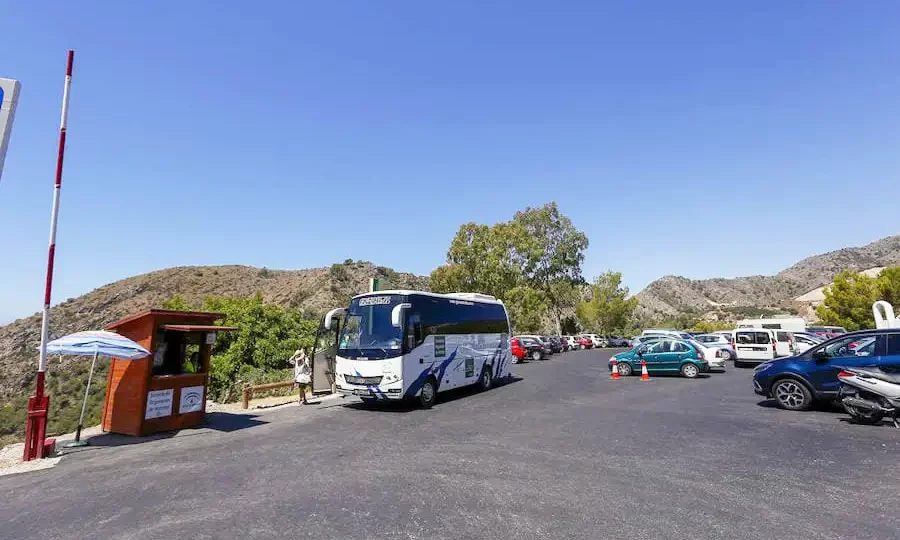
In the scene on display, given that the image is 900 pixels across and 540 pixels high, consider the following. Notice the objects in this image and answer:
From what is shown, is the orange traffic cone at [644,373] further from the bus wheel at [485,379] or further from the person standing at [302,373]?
the person standing at [302,373]

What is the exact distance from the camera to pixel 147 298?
210 feet

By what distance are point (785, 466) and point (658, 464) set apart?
178 cm

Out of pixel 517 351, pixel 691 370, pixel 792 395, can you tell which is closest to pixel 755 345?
pixel 691 370

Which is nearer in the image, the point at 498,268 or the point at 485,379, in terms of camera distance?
the point at 485,379

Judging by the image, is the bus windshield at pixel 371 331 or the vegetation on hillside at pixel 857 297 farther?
the vegetation on hillside at pixel 857 297

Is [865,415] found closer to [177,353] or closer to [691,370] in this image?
[691,370]

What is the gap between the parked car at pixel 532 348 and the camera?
3389 centimetres

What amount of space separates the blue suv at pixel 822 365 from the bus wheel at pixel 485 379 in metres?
8.60

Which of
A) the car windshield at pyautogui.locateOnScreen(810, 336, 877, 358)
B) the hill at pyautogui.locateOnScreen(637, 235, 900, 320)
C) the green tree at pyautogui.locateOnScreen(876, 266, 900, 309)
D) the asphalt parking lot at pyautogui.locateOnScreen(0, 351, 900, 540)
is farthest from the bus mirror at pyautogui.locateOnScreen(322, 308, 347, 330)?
the hill at pyautogui.locateOnScreen(637, 235, 900, 320)

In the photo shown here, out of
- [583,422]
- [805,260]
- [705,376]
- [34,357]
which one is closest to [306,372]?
[583,422]

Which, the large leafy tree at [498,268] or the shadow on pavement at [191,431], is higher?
the large leafy tree at [498,268]

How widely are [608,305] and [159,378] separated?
6208 cm

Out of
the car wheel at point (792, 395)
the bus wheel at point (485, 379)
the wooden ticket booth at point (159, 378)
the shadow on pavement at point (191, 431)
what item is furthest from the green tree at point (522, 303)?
the wooden ticket booth at point (159, 378)

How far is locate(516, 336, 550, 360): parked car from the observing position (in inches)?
1334
